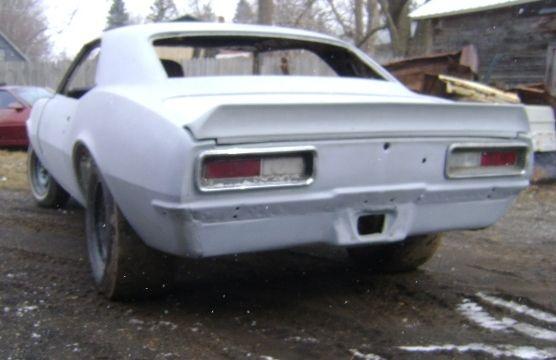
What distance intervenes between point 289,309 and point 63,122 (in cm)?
218

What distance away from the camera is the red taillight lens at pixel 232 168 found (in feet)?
10.8

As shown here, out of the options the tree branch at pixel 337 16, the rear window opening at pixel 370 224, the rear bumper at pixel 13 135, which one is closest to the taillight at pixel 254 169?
the rear window opening at pixel 370 224

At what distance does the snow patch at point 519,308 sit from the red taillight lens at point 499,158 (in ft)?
2.58

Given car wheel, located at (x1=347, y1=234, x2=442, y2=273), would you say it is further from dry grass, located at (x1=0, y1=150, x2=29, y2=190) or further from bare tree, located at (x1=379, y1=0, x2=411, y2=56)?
bare tree, located at (x1=379, y1=0, x2=411, y2=56)

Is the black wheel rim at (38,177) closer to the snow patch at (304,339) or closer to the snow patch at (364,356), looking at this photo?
the snow patch at (304,339)

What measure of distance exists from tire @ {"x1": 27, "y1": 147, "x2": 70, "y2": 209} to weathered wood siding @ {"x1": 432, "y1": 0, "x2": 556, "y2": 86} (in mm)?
10669

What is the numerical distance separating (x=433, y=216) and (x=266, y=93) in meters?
1.09

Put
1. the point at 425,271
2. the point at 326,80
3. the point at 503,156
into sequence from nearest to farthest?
the point at 503,156 → the point at 326,80 → the point at 425,271

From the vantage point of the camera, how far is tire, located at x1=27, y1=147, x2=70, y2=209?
22.8ft

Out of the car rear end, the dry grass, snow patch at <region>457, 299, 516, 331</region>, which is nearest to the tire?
the dry grass

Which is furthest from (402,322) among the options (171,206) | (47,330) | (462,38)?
(462,38)

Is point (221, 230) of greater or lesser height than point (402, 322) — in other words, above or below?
above

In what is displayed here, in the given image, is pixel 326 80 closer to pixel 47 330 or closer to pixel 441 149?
pixel 441 149

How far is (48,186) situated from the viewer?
23.0ft
